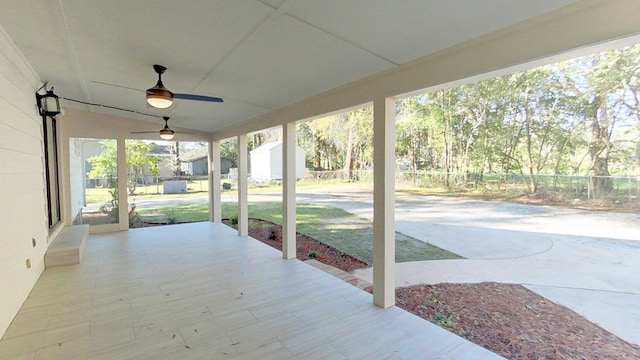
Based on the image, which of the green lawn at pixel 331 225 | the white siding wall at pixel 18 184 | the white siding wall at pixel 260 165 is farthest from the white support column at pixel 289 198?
the white siding wall at pixel 260 165

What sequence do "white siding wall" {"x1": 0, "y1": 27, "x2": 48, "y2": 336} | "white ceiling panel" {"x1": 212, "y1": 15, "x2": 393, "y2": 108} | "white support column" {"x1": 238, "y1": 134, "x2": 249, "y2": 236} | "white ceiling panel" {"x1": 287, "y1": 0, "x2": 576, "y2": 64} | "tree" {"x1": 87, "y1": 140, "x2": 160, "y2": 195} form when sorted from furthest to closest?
"tree" {"x1": 87, "y1": 140, "x2": 160, "y2": 195} → "white support column" {"x1": 238, "y1": 134, "x2": 249, "y2": 236} → "white siding wall" {"x1": 0, "y1": 27, "x2": 48, "y2": 336} → "white ceiling panel" {"x1": 212, "y1": 15, "x2": 393, "y2": 108} → "white ceiling panel" {"x1": 287, "y1": 0, "x2": 576, "y2": 64}

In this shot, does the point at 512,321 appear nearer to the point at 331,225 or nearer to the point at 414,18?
the point at 414,18

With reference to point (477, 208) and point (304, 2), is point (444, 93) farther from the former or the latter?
point (304, 2)

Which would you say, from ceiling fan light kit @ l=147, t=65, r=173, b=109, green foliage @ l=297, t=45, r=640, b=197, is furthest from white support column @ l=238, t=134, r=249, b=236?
green foliage @ l=297, t=45, r=640, b=197

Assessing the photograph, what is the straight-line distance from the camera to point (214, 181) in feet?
26.0

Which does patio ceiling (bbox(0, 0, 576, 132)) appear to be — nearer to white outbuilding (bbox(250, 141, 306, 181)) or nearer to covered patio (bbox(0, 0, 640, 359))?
covered patio (bbox(0, 0, 640, 359))

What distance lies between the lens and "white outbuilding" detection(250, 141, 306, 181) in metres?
19.8

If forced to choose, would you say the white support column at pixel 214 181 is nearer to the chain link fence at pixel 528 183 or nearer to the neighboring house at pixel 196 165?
the chain link fence at pixel 528 183

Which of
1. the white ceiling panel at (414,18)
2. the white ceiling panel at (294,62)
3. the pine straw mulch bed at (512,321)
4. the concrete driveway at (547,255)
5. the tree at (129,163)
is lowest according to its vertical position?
the pine straw mulch bed at (512,321)

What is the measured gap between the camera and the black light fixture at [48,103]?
4.40m

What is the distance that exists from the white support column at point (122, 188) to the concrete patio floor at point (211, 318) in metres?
2.70

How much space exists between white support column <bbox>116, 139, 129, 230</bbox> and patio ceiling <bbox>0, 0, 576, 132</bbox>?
323 centimetres

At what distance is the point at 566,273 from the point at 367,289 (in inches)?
126

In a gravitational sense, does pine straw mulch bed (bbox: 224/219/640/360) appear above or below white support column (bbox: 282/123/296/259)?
below
